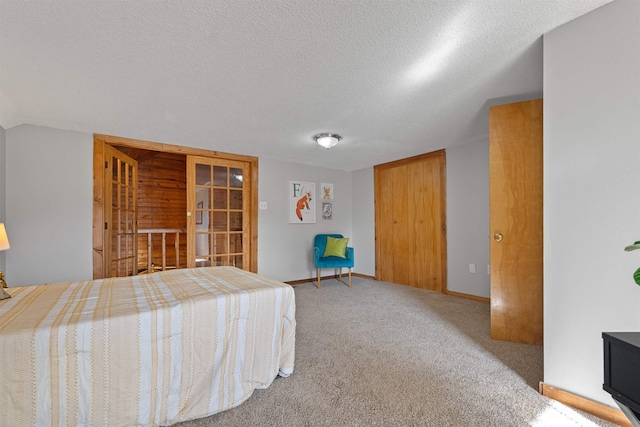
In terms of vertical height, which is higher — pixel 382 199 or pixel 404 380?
pixel 382 199

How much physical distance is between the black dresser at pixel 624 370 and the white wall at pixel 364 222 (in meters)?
4.09

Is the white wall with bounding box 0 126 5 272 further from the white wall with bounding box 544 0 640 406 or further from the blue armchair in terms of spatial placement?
the white wall with bounding box 544 0 640 406

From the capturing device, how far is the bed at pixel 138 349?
1096 millimetres

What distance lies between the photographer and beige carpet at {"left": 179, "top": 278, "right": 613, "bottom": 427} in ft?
4.56

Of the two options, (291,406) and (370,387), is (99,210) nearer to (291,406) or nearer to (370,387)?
(291,406)

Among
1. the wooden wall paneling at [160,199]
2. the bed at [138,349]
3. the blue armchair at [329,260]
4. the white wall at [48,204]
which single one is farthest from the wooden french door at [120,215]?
the blue armchair at [329,260]

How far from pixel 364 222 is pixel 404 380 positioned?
360 cm

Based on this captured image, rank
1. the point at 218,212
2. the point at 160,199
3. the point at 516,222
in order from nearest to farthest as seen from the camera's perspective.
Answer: the point at 516,222
the point at 218,212
the point at 160,199

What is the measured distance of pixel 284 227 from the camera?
454 cm

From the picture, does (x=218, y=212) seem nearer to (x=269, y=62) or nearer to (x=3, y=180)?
(x=3, y=180)

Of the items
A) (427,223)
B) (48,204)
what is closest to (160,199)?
(48,204)

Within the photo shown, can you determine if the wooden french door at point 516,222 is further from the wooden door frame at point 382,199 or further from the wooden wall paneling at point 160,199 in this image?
the wooden wall paneling at point 160,199

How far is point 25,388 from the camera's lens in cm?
108

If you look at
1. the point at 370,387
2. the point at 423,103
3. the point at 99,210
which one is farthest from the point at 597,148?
the point at 99,210
